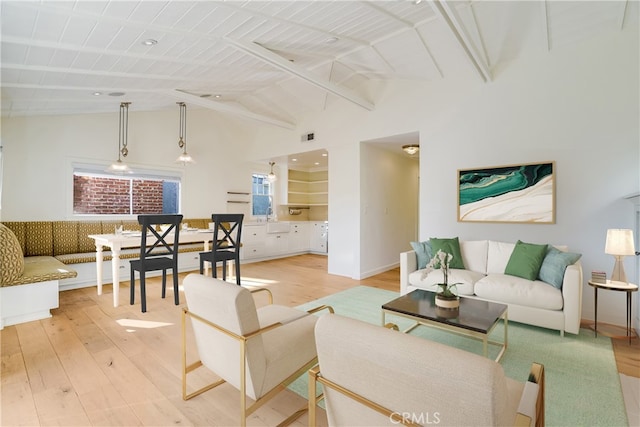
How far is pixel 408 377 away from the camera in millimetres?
803

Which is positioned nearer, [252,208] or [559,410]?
[559,410]

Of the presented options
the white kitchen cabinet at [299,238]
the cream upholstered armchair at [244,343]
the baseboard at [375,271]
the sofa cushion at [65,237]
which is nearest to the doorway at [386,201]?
the baseboard at [375,271]

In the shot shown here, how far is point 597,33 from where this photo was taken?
3.22 metres

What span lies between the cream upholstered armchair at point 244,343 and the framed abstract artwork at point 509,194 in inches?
124

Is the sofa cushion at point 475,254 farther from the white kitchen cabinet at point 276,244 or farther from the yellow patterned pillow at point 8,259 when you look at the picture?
the yellow patterned pillow at point 8,259

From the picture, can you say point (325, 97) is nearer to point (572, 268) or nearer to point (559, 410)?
point (572, 268)

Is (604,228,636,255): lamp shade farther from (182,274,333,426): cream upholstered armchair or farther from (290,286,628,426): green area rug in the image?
(182,274,333,426): cream upholstered armchair

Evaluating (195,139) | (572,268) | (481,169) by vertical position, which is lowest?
(572,268)

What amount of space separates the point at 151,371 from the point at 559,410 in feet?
8.68

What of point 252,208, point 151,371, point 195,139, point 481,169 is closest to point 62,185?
point 195,139

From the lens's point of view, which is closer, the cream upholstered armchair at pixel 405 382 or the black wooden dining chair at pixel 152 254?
the cream upholstered armchair at pixel 405 382

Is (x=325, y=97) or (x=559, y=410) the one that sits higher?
(x=325, y=97)

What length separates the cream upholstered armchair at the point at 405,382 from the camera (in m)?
0.72

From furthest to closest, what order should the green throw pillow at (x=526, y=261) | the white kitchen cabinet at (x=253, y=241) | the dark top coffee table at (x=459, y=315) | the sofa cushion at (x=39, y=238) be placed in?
the white kitchen cabinet at (x=253, y=241) → the sofa cushion at (x=39, y=238) → the green throw pillow at (x=526, y=261) → the dark top coffee table at (x=459, y=315)
